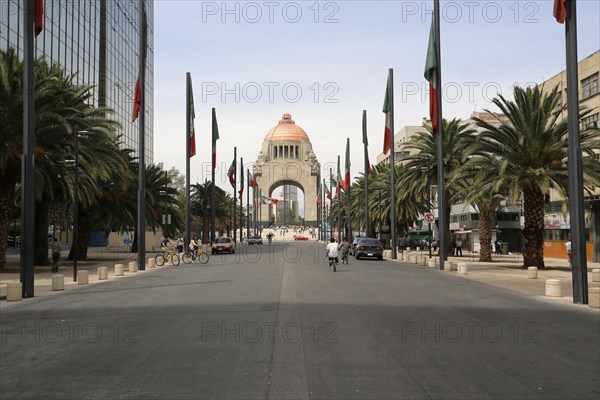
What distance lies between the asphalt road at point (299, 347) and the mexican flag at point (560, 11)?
25.8ft

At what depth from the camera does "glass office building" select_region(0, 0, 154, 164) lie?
138 feet

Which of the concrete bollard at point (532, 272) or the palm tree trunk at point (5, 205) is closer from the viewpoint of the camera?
the concrete bollard at point (532, 272)

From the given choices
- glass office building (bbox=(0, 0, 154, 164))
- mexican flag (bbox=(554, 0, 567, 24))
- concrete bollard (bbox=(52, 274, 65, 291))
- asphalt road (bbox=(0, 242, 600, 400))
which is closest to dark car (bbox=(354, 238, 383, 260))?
glass office building (bbox=(0, 0, 154, 164))

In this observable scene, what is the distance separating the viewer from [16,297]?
57.9 ft

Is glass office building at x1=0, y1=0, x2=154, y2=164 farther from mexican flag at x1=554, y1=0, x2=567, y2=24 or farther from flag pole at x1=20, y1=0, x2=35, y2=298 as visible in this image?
mexican flag at x1=554, y1=0, x2=567, y2=24

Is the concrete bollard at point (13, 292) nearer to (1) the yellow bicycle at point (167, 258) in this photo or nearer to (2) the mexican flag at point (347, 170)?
(1) the yellow bicycle at point (167, 258)

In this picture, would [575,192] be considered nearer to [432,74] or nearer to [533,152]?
[533,152]

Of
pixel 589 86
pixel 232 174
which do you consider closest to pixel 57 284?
pixel 589 86

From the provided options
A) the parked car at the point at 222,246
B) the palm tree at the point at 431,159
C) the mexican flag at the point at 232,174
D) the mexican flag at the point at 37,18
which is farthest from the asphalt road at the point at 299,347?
the mexican flag at the point at 232,174

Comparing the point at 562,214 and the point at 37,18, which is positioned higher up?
the point at 37,18

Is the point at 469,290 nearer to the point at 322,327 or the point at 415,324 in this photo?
the point at 415,324

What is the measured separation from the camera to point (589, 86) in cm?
4012

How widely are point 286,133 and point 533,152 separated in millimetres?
141444

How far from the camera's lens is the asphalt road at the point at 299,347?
724cm
